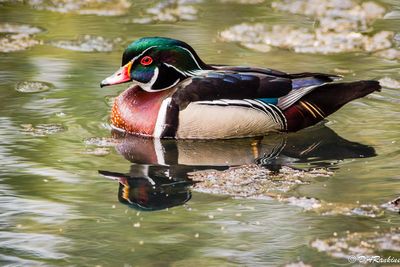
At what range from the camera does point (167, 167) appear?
28.4 ft

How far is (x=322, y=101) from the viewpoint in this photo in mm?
9852

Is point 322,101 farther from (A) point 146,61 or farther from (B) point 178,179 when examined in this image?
(B) point 178,179

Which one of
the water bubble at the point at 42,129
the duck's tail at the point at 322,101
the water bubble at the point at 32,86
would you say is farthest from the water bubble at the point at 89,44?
the duck's tail at the point at 322,101

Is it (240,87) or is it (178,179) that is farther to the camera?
(240,87)

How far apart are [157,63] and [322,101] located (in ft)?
4.79

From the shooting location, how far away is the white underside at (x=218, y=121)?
9.47 meters

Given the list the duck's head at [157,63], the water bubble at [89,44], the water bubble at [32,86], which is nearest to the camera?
the duck's head at [157,63]

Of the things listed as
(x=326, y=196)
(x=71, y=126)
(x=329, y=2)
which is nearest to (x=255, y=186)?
(x=326, y=196)

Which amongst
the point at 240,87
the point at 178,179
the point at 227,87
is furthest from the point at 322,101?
the point at 178,179

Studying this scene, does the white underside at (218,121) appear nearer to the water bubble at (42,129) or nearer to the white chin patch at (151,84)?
the white chin patch at (151,84)

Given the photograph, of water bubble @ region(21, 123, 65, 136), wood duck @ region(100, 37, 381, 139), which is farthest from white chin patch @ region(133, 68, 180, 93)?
water bubble @ region(21, 123, 65, 136)

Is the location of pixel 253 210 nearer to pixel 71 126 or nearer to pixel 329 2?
pixel 71 126

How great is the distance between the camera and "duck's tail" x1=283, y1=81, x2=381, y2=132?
9781 mm

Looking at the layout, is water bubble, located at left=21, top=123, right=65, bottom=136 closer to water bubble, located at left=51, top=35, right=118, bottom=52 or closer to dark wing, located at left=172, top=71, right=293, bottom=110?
dark wing, located at left=172, top=71, right=293, bottom=110
